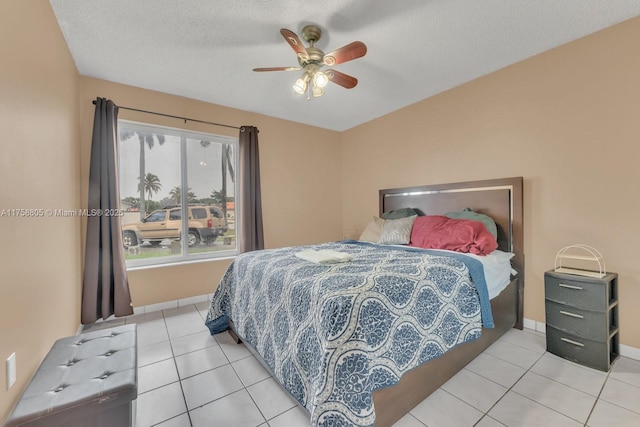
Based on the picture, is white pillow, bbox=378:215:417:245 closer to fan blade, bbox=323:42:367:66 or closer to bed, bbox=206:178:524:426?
bed, bbox=206:178:524:426

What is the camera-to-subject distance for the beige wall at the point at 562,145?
6.94 feet

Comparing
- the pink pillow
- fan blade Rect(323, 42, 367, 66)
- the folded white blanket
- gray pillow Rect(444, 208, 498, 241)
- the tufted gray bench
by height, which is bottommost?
the tufted gray bench

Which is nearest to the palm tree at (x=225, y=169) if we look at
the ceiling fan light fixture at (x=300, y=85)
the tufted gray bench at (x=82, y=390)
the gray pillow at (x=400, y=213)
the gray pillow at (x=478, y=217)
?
the ceiling fan light fixture at (x=300, y=85)

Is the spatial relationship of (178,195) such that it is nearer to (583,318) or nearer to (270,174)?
(270,174)

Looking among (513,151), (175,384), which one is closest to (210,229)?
(175,384)

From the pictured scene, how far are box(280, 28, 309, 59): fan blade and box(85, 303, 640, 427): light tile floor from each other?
242 centimetres

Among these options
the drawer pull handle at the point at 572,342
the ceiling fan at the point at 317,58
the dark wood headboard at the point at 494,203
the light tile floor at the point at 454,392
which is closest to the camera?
the light tile floor at the point at 454,392

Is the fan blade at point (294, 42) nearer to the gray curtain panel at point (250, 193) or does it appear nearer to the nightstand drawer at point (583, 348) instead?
the gray curtain panel at point (250, 193)

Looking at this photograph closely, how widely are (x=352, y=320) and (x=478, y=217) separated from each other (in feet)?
7.21

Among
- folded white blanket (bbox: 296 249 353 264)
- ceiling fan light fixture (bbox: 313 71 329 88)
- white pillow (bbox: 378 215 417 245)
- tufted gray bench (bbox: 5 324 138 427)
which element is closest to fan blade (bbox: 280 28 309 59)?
ceiling fan light fixture (bbox: 313 71 329 88)

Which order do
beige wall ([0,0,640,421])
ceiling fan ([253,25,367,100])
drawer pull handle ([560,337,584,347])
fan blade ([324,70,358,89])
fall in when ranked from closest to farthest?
1. beige wall ([0,0,640,421])
2. ceiling fan ([253,25,367,100])
3. drawer pull handle ([560,337,584,347])
4. fan blade ([324,70,358,89])

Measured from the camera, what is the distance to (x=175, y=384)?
1.90 metres

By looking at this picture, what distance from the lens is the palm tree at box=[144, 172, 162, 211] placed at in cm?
329

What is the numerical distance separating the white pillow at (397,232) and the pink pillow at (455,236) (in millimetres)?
107
